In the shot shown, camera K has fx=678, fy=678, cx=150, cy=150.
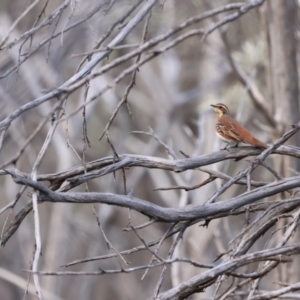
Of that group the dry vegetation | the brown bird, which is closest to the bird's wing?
the brown bird

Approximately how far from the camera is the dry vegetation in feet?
8.14

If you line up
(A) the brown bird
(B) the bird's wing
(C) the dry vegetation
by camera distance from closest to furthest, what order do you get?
(C) the dry vegetation
(A) the brown bird
(B) the bird's wing

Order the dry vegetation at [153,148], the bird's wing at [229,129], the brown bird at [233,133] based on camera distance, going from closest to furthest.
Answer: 1. the dry vegetation at [153,148]
2. the brown bird at [233,133]
3. the bird's wing at [229,129]

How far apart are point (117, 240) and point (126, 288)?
1.55 meters

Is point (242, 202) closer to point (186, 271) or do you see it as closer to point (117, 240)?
point (186, 271)

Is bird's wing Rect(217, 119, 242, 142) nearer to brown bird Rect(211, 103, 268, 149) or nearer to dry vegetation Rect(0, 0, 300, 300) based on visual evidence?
brown bird Rect(211, 103, 268, 149)

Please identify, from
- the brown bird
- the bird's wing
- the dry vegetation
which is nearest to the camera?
the dry vegetation

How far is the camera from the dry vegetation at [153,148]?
248 centimetres

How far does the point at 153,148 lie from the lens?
449 inches

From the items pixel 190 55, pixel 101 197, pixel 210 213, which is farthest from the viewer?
pixel 190 55

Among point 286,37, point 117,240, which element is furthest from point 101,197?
point 117,240

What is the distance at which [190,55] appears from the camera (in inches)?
438

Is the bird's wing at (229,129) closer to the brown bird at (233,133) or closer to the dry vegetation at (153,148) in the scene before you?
the brown bird at (233,133)

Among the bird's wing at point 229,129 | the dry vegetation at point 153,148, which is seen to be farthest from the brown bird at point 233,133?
the dry vegetation at point 153,148
